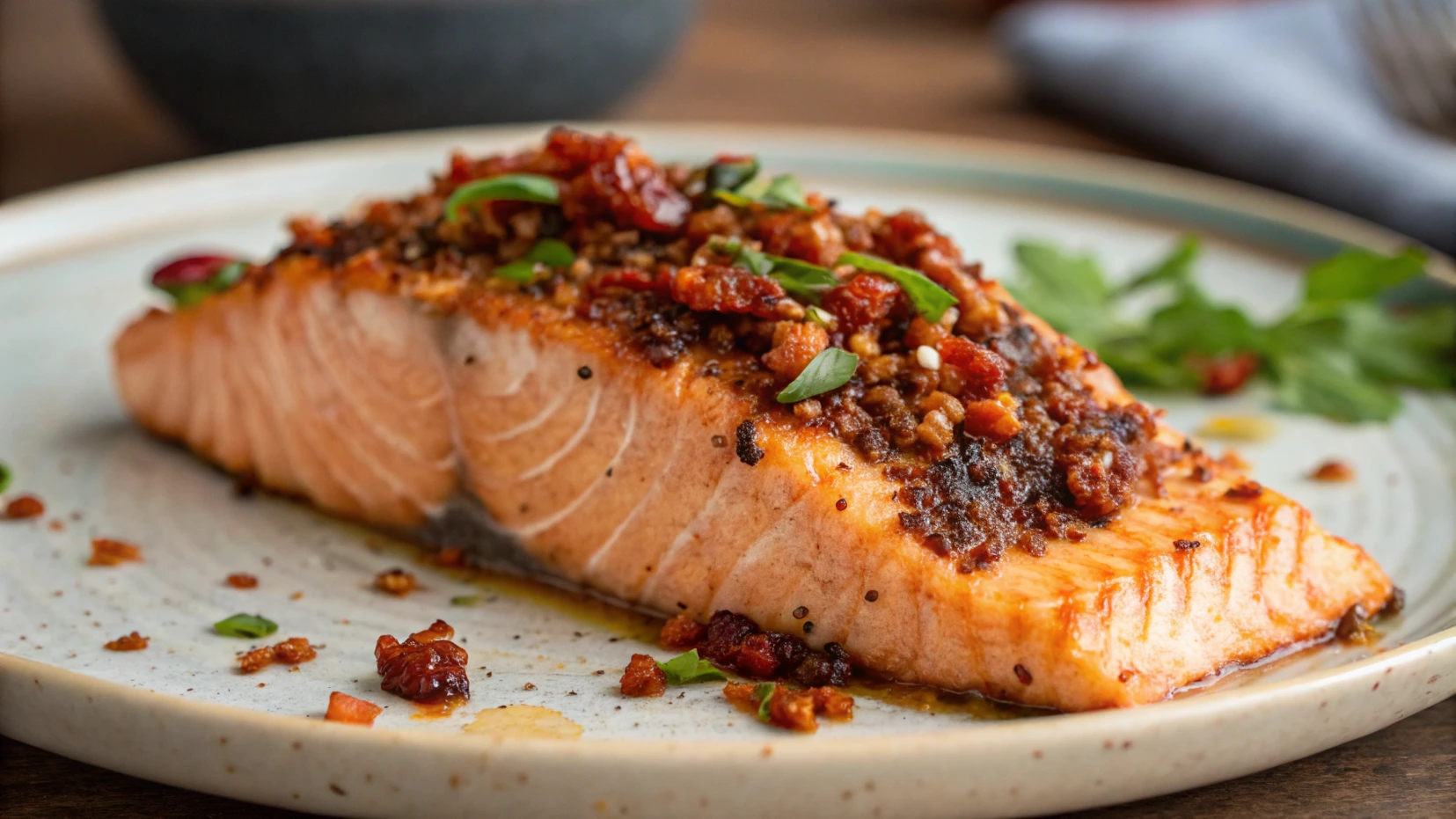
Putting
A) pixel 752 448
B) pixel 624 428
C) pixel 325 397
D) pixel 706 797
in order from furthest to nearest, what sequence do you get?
pixel 325 397, pixel 624 428, pixel 752 448, pixel 706 797

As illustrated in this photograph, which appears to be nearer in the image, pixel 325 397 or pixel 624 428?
pixel 624 428

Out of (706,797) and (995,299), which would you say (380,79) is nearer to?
(995,299)

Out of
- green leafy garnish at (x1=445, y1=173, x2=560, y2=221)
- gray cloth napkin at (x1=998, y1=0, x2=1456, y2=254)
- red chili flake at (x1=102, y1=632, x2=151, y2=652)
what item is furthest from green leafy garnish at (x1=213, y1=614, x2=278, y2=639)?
gray cloth napkin at (x1=998, y1=0, x2=1456, y2=254)

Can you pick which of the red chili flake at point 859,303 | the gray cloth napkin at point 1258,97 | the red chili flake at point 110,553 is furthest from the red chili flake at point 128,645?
the gray cloth napkin at point 1258,97

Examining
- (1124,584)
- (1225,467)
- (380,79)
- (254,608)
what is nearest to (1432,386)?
(1225,467)

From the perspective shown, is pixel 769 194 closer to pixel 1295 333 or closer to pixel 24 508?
pixel 1295 333

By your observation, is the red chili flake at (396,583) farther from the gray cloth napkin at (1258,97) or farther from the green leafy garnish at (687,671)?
the gray cloth napkin at (1258,97)

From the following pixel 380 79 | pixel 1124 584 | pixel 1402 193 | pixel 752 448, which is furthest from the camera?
pixel 380 79
